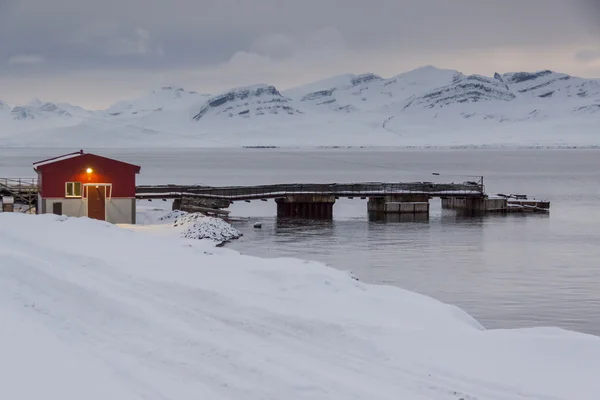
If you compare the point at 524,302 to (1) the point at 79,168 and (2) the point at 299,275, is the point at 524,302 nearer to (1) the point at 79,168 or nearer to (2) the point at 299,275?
(2) the point at 299,275

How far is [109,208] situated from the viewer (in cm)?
5384

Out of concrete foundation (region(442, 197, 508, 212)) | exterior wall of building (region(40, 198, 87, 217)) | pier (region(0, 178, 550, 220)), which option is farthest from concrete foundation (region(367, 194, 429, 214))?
exterior wall of building (region(40, 198, 87, 217))

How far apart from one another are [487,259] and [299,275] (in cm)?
2386

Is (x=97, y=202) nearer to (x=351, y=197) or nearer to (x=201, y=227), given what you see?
(x=201, y=227)

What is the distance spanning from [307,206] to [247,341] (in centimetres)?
5695

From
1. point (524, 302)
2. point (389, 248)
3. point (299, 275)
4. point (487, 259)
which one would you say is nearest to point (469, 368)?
point (299, 275)

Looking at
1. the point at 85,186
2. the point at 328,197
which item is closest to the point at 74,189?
the point at 85,186

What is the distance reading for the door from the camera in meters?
53.2

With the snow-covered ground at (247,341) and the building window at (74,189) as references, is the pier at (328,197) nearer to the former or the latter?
the building window at (74,189)

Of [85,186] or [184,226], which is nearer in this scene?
[85,186]

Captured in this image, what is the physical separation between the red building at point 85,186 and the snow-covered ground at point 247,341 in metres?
26.0

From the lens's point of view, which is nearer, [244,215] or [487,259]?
[487,259]

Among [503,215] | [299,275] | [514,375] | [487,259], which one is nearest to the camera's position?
[514,375]

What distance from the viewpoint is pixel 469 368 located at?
18922 mm
